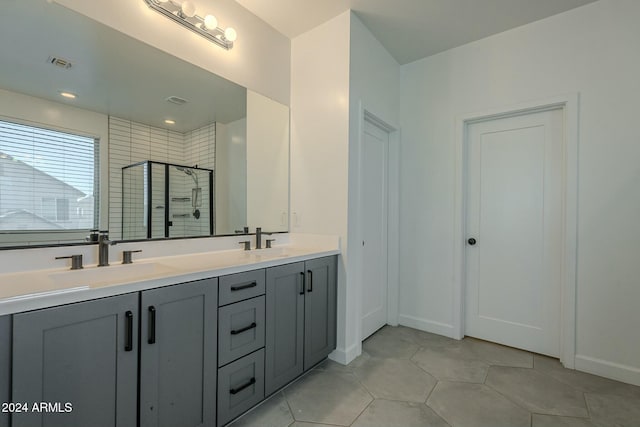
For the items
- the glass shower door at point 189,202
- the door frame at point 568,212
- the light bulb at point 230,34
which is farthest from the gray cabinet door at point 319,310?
the door frame at point 568,212

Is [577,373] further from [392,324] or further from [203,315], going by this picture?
[203,315]

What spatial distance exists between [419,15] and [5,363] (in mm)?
3027

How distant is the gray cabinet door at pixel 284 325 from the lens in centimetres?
175

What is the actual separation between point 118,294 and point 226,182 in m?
1.22

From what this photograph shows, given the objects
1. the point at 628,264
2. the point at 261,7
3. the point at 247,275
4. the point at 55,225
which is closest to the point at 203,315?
the point at 247,275

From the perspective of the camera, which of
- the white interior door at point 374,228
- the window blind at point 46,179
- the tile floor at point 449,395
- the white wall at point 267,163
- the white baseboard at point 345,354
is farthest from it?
the white interior door at point 374,228

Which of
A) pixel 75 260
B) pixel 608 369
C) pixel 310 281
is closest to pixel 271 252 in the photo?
pixel 310 281

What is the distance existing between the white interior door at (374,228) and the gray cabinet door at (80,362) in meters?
1.90

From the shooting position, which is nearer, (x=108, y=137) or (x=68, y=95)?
(x=68, y=95)

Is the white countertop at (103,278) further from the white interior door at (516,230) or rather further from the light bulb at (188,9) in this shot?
the white interior door at (516,230)

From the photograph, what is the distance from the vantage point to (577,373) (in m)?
2.17

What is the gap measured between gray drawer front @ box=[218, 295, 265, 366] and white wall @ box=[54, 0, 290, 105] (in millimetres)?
1591

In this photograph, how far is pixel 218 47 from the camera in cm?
210

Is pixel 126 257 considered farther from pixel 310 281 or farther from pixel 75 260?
pixel 310 281
